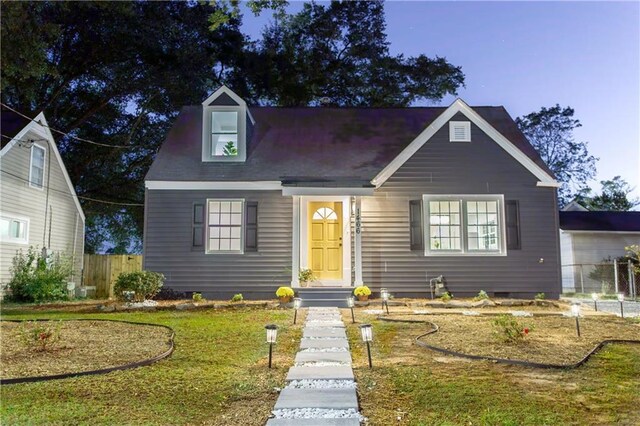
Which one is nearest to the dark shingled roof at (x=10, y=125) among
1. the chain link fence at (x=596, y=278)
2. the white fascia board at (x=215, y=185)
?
the white fascia board at (x=215, y=185)

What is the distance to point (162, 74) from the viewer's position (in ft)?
76.8

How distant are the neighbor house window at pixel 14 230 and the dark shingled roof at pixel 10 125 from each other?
2265 millimetres

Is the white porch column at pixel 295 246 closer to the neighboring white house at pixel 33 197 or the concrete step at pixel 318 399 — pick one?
the concrete step at pixel 318 399

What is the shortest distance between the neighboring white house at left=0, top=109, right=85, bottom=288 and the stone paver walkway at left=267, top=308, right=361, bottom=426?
38.8 feet

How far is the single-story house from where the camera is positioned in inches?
508

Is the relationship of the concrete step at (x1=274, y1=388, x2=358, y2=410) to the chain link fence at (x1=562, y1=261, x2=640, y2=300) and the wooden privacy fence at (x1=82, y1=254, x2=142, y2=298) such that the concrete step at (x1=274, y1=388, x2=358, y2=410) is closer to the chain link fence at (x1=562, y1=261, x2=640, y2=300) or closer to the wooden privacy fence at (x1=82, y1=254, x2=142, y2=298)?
the wooden privacy fence at (x1=82, y1=254, x2=142, y2=298)

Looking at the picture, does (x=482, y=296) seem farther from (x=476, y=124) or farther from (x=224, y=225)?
(x=224, y=225)

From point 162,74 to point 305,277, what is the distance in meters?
15.3

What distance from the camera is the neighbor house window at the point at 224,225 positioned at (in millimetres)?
13203

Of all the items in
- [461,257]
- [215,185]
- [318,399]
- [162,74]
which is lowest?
[318,399]

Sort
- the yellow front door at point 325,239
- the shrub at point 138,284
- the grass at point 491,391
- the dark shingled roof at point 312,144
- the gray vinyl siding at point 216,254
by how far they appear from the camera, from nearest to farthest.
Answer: the grass at point 491,391 < the shrub at point 138,284 < the gray vinyl siding at point 216,254 < the yellow front door at point 325,239 < the dark shingled roof at point 312,144

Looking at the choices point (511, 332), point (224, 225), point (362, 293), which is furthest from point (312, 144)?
point (511, 332)

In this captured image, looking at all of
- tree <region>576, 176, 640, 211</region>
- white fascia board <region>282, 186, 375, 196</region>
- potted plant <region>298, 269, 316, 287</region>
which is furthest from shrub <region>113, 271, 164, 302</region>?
tree <region>576, 176, 640, 211</region>

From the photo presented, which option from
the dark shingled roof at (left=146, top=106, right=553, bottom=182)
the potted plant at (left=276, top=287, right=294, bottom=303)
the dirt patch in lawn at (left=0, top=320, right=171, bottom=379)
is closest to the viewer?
the dirt patch in lawn at (left=0, top=320, right=171, bottom=379)
